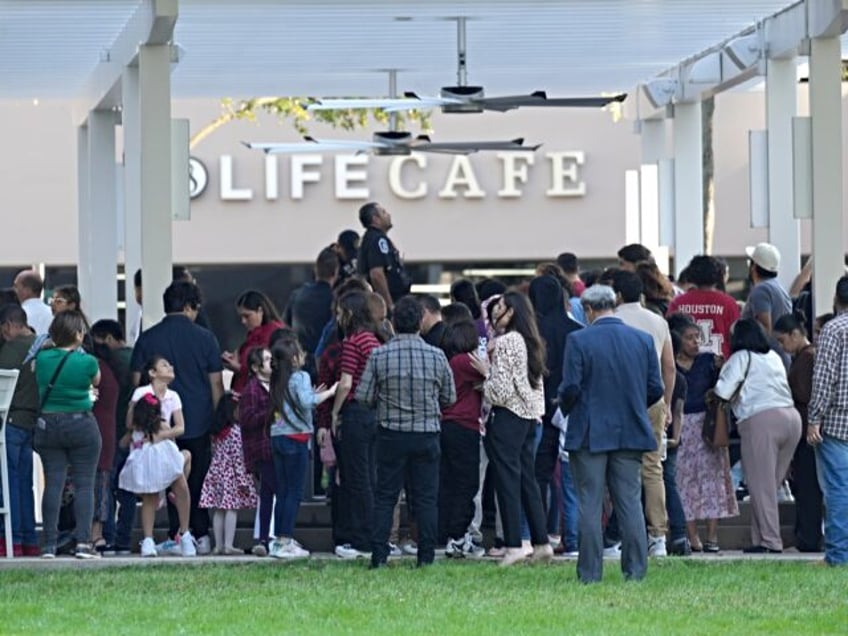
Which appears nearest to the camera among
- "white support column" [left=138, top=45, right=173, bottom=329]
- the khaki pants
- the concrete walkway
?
the concrete walkway

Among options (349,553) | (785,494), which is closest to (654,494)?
(349,553)

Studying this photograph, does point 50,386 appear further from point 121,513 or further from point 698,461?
point 698,461

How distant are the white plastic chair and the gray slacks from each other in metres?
4.28

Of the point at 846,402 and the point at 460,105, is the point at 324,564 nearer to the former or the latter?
the point at 846,402

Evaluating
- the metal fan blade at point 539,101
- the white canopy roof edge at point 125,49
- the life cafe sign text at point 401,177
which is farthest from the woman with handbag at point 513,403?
the life cafe sign text at point 401,177

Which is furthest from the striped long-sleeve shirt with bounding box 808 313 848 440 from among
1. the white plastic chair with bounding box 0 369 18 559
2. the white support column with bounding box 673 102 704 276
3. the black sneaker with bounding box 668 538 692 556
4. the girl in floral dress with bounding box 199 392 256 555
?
the white support column with bounding box 673 102 704 276

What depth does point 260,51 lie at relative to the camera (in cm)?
2097

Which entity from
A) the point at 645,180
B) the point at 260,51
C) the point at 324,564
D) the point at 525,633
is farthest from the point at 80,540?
the point at 645,180

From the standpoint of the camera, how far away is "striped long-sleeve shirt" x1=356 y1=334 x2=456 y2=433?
14516mm

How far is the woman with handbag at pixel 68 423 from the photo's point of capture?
50.8ft

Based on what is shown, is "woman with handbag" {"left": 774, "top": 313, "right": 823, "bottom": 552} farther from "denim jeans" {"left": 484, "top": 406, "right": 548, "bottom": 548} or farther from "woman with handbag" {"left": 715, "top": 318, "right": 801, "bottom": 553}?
"denim jeans" {"left": 484, "top": 406, "right": 548, "bottom": 548}

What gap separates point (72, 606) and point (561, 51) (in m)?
10.2

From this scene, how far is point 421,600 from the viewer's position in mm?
12906

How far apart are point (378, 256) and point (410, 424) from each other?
3911mm
